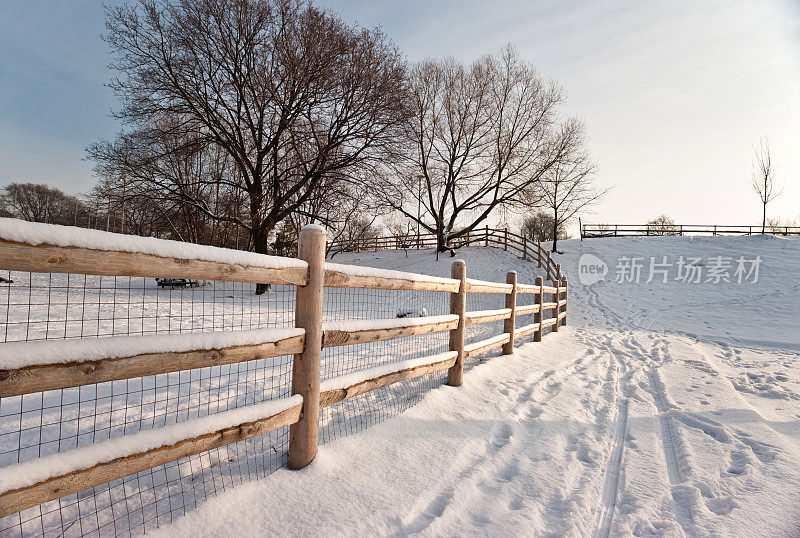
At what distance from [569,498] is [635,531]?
36 cm

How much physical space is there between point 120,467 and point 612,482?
2808 millimetres

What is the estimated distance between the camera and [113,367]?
160cm

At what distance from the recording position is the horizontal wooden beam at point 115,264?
1.36m

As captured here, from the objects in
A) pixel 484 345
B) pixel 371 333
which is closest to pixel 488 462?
pixel 371 333

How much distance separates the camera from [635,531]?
2107 mm

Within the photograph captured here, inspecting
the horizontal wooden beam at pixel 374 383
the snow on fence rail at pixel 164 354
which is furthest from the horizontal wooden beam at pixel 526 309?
the snow on fence rail at pixel 164 354

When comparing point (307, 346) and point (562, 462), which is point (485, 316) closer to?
point (562, 462)

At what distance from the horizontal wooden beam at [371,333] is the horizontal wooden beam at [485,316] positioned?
819 millimetres

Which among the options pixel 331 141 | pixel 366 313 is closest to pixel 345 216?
pixel 331 141

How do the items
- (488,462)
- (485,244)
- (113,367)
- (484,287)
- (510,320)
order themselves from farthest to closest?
(485,244) < (510,320) < (484,287) < (488,462) < (113,367)

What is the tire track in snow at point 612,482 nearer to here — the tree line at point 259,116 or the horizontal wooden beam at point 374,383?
the horizontal wooden beam at point 374,383

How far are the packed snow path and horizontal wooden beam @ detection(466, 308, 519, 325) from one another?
0.66 metres

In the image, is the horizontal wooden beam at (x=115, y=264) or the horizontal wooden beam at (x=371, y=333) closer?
the horizontal wooden beam at (x=115, y=264)

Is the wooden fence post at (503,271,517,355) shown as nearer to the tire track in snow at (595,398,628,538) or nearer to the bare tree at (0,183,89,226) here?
the tire track in snow at (595,398,628,538)
